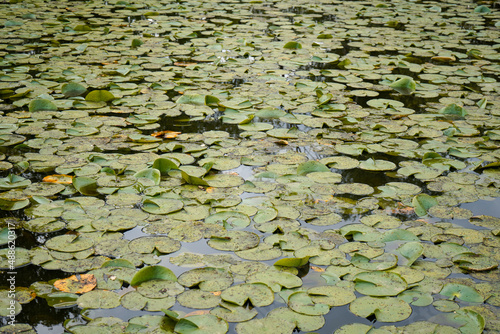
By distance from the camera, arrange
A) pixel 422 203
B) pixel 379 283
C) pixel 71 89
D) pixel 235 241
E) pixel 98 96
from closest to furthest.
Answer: pixel 379 283 < pixel 235 241 < pixel 422 203 < pixel 98 96 < pixel 71 89

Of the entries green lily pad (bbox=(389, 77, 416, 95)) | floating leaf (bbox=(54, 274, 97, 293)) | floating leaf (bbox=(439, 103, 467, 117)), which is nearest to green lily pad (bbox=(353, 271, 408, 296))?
floating leaf (bbox=(54, 274, 97, 293))

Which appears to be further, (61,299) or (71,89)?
(71,89)

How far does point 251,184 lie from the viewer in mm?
2459

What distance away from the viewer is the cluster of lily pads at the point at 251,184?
171cm

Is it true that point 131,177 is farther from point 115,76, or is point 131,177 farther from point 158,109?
point 115,76

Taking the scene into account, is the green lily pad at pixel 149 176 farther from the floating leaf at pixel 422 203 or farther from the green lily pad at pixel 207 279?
the floating leaf at pixel 422 203

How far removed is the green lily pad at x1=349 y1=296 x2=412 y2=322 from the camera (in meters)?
1.64

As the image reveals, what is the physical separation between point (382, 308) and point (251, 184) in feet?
3.24

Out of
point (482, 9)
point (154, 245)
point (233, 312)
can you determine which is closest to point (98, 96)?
point (154, 245)

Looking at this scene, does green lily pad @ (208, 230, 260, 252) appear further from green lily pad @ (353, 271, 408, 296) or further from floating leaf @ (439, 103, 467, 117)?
floating leaf @ (439, 103, 467, 117)

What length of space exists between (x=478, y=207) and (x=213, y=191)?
4.26 feet

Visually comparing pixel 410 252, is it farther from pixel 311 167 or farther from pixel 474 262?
pixel 311 167

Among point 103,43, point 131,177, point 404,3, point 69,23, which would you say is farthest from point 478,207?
point 404,3

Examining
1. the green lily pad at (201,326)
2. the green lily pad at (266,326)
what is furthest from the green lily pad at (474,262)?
the green lily pad at (201,326)
